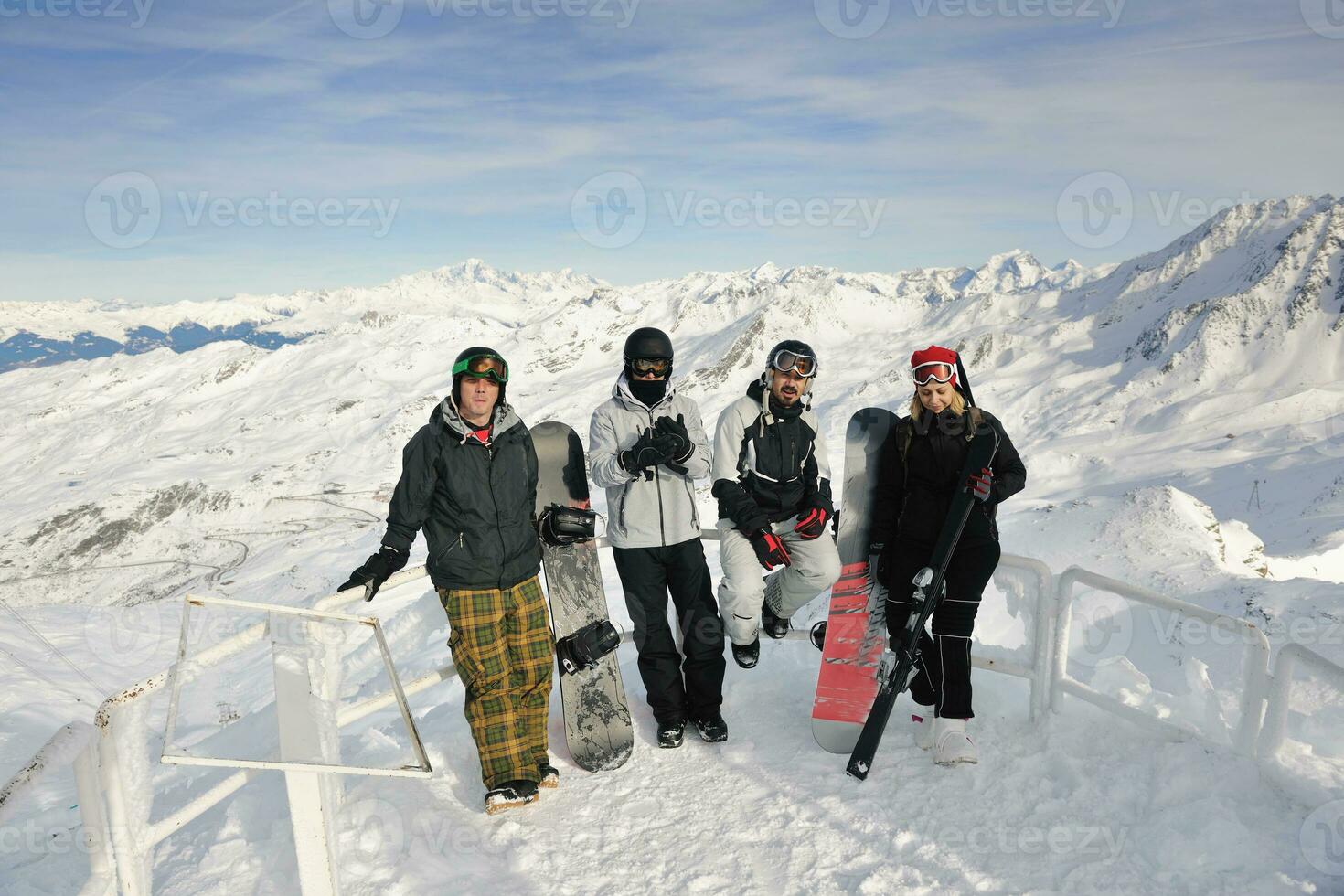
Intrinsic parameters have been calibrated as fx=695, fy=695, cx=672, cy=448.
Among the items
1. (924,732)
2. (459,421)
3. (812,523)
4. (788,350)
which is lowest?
(924,732)

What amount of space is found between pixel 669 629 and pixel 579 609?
29.4 inches

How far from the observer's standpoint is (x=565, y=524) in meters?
5.18

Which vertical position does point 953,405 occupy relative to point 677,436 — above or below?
above

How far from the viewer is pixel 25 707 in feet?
31.8

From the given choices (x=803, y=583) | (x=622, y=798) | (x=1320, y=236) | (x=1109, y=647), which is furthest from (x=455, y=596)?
(x=1320, y=236)

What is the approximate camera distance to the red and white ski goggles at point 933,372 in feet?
15.9

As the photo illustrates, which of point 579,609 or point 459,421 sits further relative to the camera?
point 579,609

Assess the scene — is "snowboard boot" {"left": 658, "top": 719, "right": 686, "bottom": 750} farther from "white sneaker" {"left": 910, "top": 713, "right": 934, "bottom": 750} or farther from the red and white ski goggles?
the red and white ski goggles

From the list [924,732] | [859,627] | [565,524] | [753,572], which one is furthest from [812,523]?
[565,524]

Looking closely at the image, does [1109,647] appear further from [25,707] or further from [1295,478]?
[1295,478]

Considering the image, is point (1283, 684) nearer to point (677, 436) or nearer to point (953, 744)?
point (953, 744)

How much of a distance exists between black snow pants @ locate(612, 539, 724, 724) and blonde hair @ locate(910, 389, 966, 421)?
6.16 ft

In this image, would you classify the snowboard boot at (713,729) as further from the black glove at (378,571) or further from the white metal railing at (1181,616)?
the black glove at (378,571)

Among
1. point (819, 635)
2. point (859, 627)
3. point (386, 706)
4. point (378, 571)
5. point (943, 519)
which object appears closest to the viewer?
point (378, 571)
